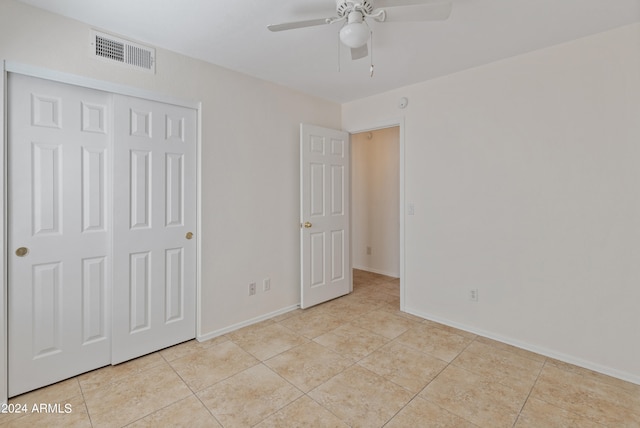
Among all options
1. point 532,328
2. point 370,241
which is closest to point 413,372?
point 532,328

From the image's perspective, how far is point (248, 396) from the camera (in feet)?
6.44

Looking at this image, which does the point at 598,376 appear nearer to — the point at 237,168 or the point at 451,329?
the point at 451,329

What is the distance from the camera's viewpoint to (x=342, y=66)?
280 centimetres

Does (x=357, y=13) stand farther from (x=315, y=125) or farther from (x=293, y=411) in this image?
(x=293, y=411)

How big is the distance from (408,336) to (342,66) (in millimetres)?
2553

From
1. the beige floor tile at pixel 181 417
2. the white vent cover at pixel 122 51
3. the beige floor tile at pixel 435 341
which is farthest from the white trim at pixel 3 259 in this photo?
the beige floor tile at pixel 435 341

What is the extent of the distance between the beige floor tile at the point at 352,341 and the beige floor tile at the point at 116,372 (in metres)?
1.32

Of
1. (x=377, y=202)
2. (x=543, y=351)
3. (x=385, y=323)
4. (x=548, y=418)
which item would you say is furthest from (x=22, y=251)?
(x=377, y=202)

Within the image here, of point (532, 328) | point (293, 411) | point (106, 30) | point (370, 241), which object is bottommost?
point (293, 411)

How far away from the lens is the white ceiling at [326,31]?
1913 mm

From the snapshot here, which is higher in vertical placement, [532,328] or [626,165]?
[626,165]

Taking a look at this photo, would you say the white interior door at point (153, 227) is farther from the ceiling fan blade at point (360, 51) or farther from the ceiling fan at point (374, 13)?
the ceiling fan blade at point (360, 51)

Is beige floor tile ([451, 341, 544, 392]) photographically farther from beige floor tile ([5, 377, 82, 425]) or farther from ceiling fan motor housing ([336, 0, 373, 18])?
beige floor tile ([5, 377, 82, 425])

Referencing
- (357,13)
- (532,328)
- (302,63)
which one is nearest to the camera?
(357,13)
